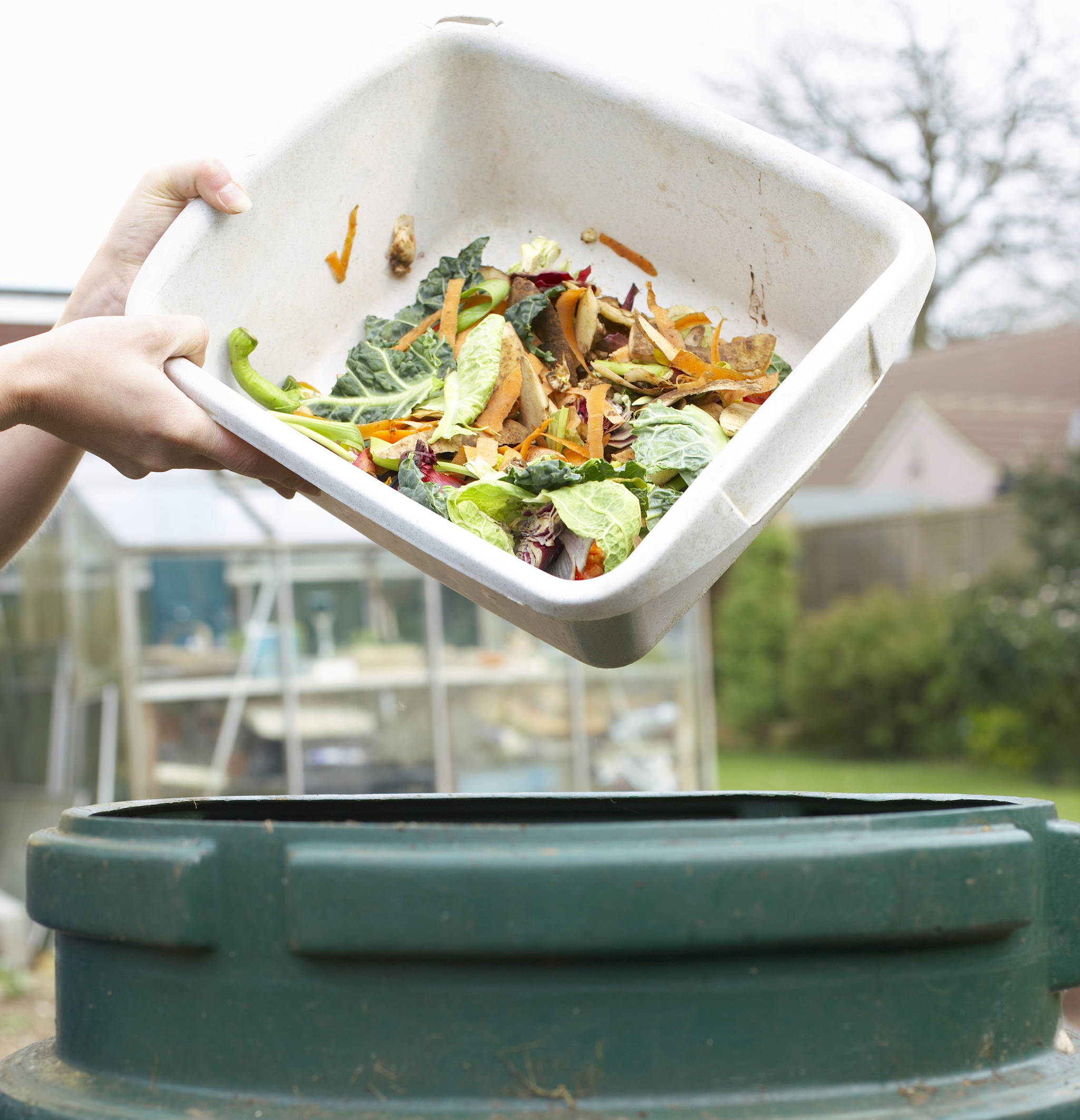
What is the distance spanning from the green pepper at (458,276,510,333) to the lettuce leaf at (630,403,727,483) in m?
0.27

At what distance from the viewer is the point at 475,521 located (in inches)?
45.8

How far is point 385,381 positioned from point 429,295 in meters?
0.15

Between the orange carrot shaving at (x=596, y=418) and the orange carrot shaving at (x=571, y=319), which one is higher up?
the orange carrot shaving at (x=571, y=319)

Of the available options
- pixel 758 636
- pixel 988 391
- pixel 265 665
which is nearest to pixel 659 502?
pixel 265 665

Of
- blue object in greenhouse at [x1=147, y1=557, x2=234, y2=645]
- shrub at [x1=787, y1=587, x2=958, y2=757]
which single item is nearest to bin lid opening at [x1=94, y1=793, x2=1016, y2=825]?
blue object in greenhouse at [x1=147, y1=557, x2=234, y2=645]

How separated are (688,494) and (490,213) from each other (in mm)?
760

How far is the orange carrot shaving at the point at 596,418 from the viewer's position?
4.13ft

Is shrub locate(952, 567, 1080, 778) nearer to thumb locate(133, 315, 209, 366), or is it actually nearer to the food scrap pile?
the food scrap pile

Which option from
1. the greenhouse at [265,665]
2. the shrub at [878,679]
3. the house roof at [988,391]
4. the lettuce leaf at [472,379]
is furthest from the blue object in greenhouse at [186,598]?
the house roof at [988,391]

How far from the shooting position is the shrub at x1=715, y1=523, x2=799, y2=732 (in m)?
11.9

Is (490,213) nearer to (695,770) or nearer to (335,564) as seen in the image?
(335,564)

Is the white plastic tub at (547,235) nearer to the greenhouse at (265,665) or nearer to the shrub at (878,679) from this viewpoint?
the greenhouse at (265,665)

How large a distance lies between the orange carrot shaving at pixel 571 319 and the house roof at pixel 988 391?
46.2 feet

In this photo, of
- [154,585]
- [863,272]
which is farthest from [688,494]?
[154,585]
